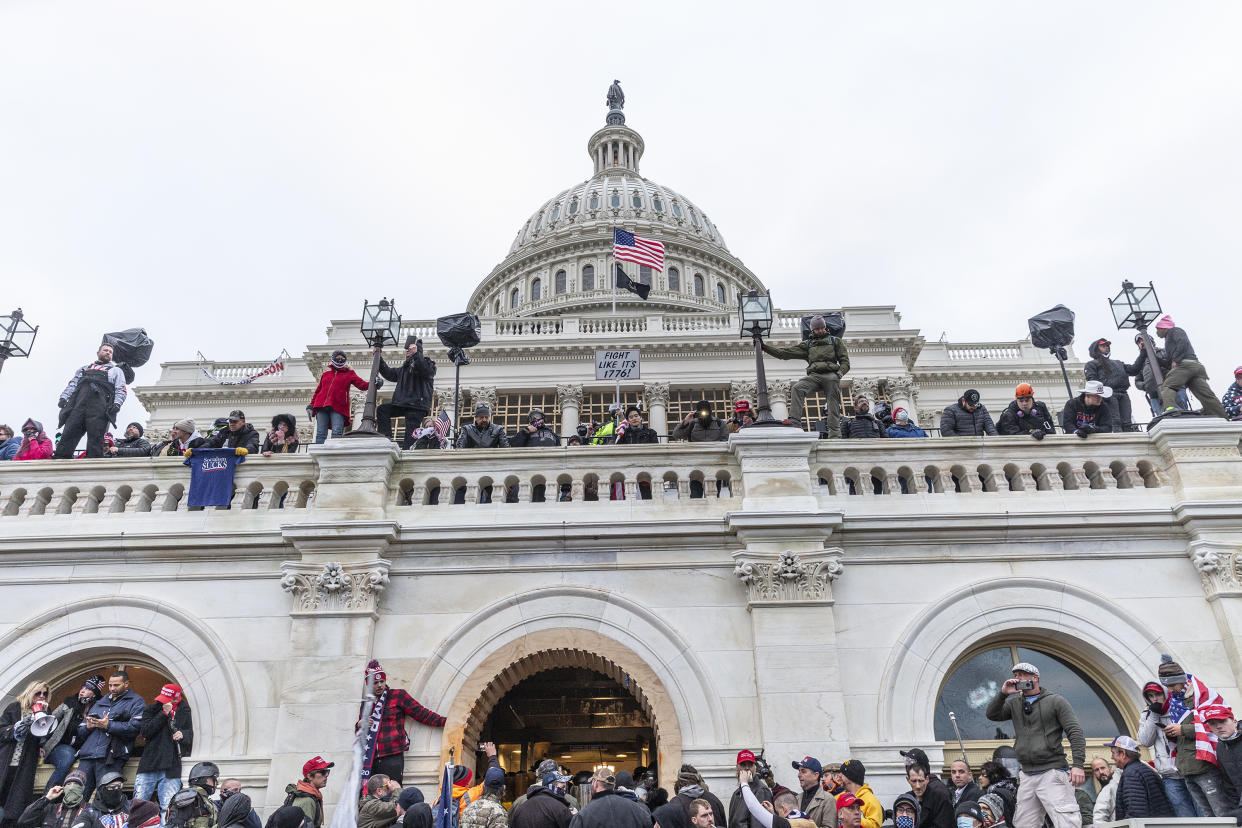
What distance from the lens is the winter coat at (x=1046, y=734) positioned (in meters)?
8.48

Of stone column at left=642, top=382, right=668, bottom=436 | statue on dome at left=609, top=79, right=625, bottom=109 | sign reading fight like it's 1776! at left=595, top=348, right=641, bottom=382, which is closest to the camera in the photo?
sign reading fight like it's 1776! at left=595, top=348, right=641, bottom=382

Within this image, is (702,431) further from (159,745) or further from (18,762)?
(18,762)

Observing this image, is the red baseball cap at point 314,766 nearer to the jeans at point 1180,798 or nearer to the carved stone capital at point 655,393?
the jeans at point 1180,798

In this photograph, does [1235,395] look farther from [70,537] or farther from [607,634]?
[70,537]

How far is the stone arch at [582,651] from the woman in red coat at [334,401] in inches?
167

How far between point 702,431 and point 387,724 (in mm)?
6539

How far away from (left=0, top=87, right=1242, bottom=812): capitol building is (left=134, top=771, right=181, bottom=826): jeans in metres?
0.55

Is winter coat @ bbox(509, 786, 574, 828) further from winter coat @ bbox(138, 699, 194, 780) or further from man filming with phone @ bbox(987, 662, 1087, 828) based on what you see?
winter coat @ bbox(138, 699, 194, 780)

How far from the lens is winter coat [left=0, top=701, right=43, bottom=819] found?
10.1m

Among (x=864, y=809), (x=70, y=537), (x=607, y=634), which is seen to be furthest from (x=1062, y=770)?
(x=70, y=537)

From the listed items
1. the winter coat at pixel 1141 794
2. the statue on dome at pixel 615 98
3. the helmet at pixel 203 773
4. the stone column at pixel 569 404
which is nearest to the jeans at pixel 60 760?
the helmet at pixel 203 773

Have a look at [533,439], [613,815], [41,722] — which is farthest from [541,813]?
[533,439]

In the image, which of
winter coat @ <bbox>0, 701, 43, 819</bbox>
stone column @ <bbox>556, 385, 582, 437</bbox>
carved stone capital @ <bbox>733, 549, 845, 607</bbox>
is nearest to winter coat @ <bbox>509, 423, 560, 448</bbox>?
carved stone capital @ <bbox>733, 549, 845, 607</bbox>

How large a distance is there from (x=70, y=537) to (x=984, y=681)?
12310mm
